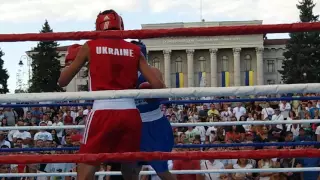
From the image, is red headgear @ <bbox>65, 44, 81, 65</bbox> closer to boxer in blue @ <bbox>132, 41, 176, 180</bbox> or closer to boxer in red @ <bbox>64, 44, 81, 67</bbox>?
boxer in red @ <bbox>64, 44, 81, 67</bbox>

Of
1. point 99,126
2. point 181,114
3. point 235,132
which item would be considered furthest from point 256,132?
point 99,126

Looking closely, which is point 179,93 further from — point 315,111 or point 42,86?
point 42,86

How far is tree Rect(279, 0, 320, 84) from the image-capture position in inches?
2029

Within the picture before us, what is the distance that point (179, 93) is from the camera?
285 cm

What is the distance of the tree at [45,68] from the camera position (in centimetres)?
4981

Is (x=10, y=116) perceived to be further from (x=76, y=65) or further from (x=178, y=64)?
(x=178, y=64)

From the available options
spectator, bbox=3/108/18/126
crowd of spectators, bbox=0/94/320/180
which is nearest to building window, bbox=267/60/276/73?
crowd of spectators, bbox=0/94/320/180

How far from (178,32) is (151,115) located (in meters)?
1.64

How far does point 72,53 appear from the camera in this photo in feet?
11.1

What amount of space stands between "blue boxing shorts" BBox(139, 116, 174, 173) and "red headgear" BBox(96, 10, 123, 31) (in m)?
1.07

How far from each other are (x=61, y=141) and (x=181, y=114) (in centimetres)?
233

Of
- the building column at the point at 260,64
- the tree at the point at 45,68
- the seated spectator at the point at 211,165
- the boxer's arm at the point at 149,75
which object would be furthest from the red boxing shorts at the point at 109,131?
the building column at the point at 260,64

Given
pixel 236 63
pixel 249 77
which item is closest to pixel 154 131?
pixel 249 77

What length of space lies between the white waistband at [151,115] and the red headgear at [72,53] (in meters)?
1.04
